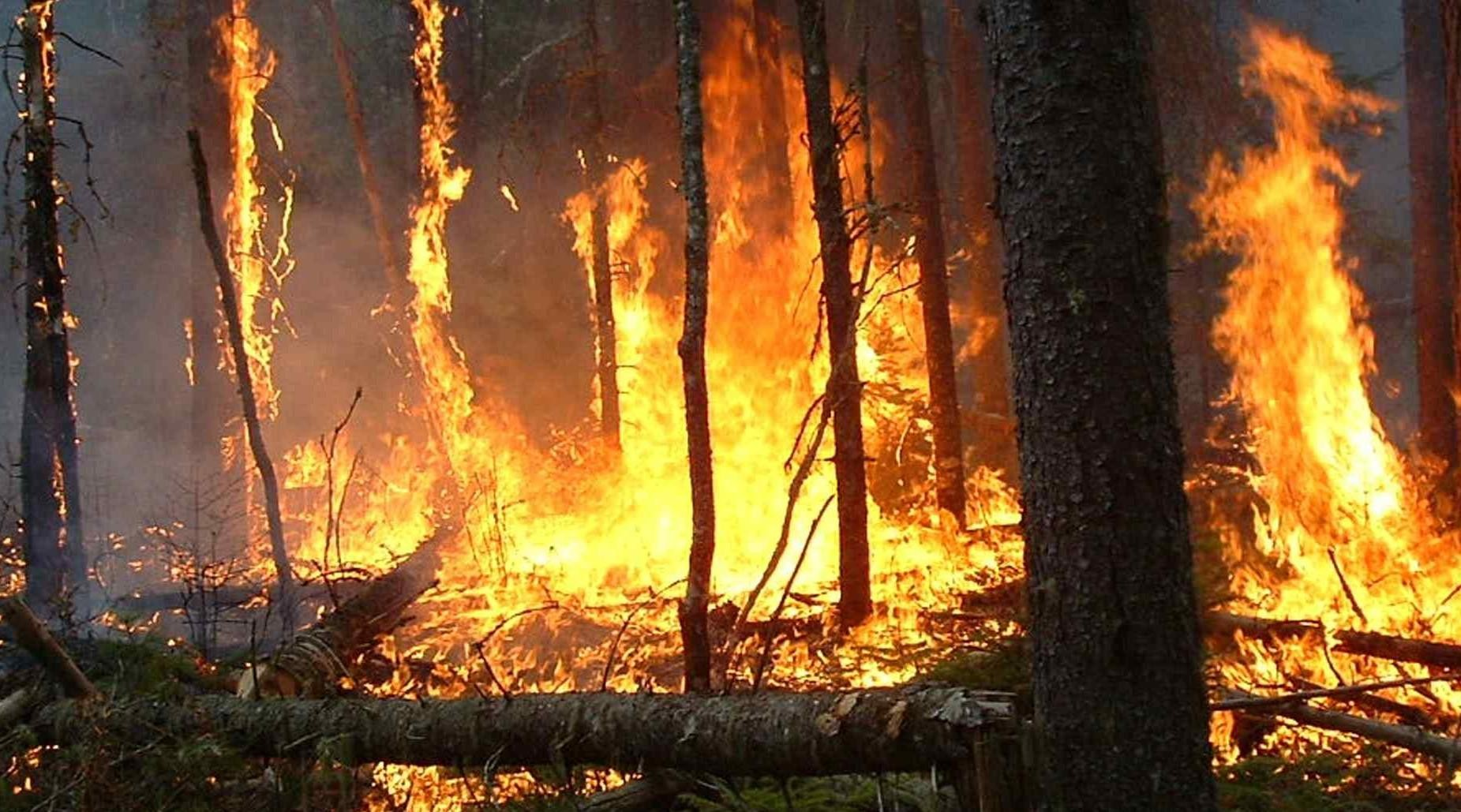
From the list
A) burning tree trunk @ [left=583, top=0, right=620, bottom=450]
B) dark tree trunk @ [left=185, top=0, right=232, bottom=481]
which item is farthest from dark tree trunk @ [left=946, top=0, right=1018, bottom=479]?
dark tree trunk @ [left=185, top=0, right=232, bottom=481]

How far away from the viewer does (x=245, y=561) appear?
15.1 meters

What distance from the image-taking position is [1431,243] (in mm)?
11859

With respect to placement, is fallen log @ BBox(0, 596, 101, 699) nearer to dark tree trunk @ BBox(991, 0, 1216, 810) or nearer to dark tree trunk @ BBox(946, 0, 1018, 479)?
dark tree trunk @ BBox(991, 0, 1216, 810)

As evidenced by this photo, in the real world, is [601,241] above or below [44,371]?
above

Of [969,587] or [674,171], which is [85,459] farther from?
[969,587]

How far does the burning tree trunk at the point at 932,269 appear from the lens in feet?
37.1

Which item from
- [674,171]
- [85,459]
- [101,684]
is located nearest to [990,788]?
[101,684]

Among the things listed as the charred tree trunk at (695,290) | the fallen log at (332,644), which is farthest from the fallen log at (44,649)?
the charred tree trunk at (695,290)

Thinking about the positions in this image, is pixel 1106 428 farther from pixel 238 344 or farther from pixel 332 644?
pixel 238 344

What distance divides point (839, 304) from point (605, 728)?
17.3 ft

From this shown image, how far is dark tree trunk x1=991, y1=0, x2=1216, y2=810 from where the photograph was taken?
9.70ft

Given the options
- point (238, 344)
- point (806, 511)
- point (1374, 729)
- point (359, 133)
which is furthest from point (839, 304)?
point (359, 133)

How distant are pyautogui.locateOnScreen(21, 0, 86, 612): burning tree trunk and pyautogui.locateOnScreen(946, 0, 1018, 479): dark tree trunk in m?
11.0

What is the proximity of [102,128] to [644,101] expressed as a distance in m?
23.7
